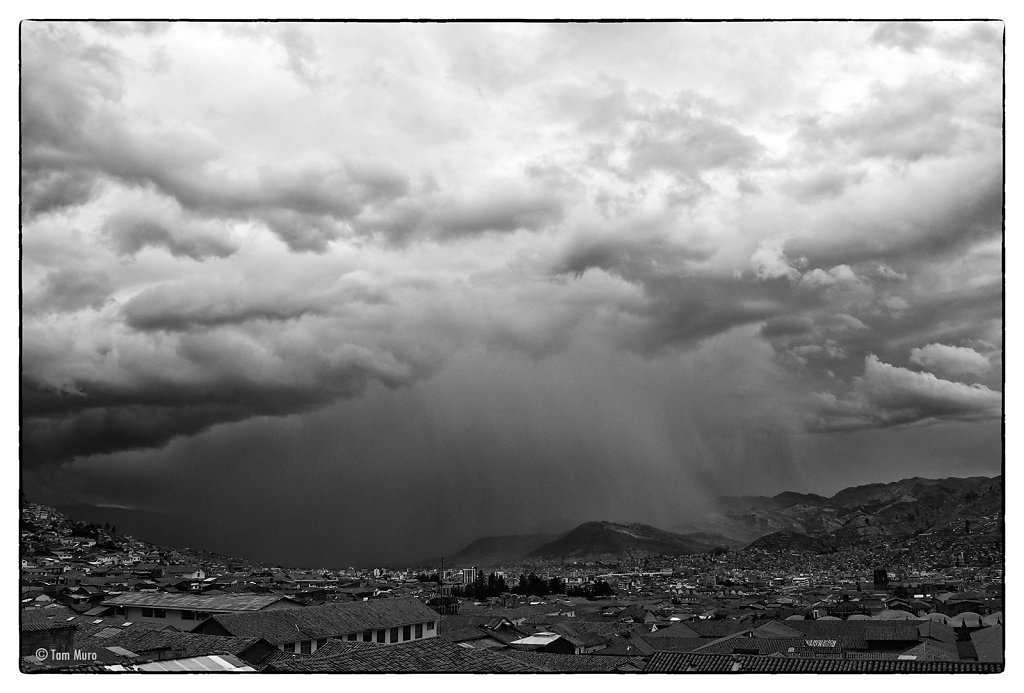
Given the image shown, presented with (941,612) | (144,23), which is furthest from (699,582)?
(144,23)

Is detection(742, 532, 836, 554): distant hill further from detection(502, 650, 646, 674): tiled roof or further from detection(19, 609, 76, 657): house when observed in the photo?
detection(19, 609, 76, 657): house

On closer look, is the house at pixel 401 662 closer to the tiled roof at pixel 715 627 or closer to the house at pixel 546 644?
the house at pixel 546 644

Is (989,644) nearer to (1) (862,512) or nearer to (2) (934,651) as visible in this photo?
(2) (934,651)

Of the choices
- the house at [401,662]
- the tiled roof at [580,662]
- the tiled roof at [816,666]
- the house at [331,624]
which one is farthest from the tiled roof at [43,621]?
the tiled roof at [816,666]

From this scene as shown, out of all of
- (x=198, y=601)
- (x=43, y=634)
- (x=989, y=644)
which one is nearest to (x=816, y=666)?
(x=989, y=644)

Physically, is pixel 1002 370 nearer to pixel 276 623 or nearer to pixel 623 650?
pixel 623 650

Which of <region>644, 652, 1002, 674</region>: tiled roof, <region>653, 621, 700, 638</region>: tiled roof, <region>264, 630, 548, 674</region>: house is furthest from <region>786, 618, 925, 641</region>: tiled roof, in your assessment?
<region>264, 630, 548, 674</region>: house
